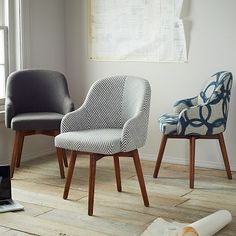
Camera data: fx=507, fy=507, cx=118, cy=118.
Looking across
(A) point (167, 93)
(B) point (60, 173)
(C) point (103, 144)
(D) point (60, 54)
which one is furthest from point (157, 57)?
(C) point (103, 144)

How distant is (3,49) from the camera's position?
444 cm

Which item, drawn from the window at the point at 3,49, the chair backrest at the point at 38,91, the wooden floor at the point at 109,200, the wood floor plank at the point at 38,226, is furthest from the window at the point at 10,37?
the wood floor plank at the point at 38,226

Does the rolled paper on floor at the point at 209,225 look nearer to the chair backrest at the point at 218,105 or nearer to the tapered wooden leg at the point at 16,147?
the chair backrest at the point at 218,105

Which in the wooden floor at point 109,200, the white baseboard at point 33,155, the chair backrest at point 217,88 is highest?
the chair backrest at point 217,88

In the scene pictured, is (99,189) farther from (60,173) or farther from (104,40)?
(104,40)

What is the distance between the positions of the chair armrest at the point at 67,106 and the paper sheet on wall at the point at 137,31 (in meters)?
0.79

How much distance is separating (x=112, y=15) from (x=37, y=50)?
2.48 feet

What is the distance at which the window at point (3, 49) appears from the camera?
4.41m

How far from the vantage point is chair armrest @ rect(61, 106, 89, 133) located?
3.38 m

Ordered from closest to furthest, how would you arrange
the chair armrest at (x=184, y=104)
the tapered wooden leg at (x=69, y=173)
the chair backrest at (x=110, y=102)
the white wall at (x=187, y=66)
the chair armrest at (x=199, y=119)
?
1. the tapered wooden leg at (x=69, y=173)
2. the chair backrest at (x=110, y=102)
3. the chair armrest at (x=199, y=119)
4. the chair armrest at (x=184, y=104)
5. the white wall at (x=187, y=66)

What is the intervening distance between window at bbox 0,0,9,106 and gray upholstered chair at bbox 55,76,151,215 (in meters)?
1.24

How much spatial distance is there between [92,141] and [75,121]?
0.38 metres

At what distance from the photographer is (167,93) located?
448cm

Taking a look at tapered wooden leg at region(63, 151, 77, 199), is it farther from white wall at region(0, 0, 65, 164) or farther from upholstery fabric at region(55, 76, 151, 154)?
white wall at region(0, 0, 65, 164)
